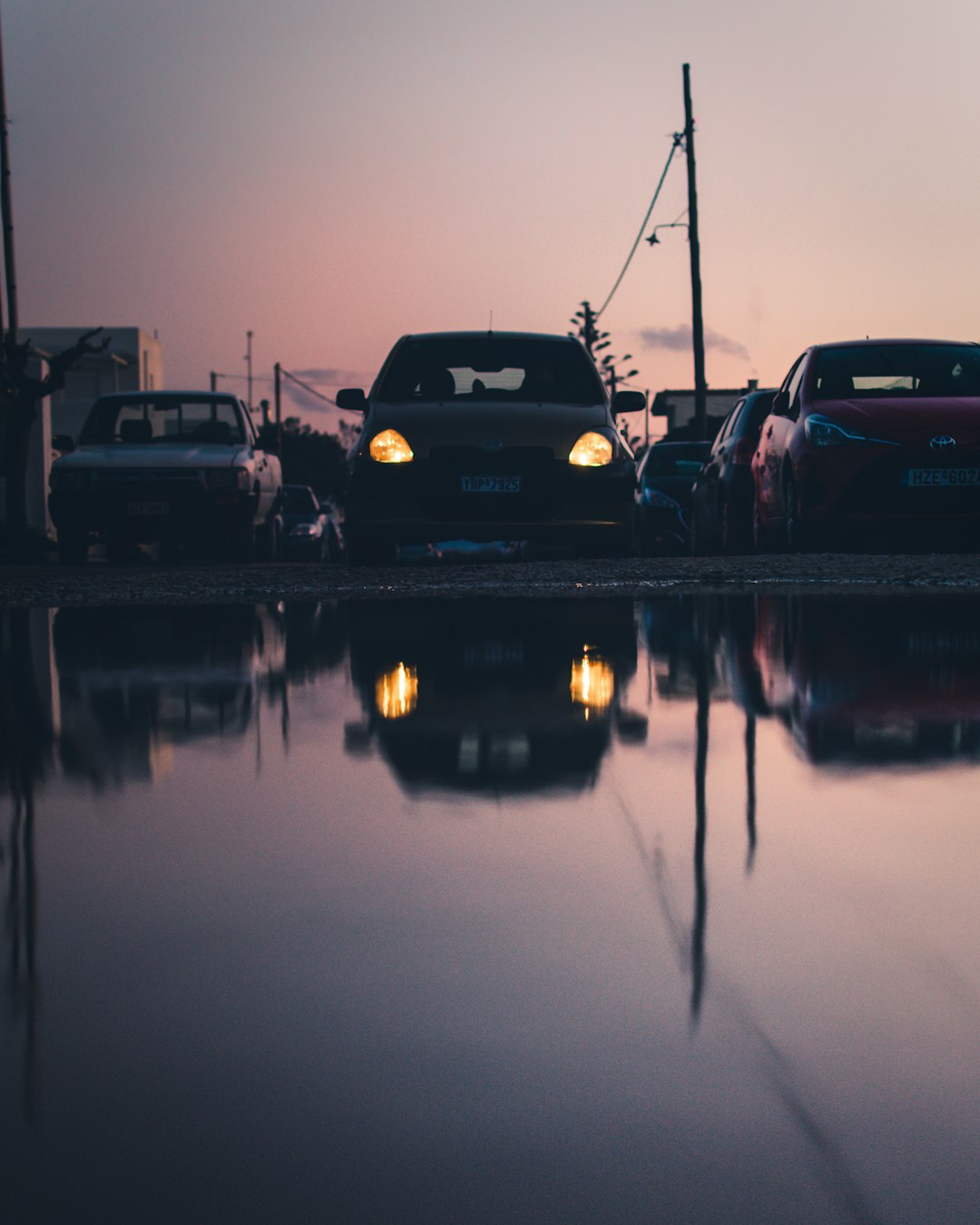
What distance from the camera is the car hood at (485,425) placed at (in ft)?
39.2

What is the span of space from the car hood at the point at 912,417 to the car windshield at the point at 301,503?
854 inches

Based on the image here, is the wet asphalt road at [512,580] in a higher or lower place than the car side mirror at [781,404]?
lower

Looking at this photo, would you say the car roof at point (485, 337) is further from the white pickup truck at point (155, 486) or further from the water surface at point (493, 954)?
the water surface at point (493, 954)

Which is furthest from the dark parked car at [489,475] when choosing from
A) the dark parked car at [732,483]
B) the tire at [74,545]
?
the tire at [74,545]

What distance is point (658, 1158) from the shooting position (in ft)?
7.39

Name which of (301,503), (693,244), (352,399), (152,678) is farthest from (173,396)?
(693,244)

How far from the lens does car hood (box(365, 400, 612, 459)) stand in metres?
12.0

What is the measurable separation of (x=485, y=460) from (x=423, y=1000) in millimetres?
9177

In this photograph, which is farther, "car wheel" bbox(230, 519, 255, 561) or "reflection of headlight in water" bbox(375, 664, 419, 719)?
"car wheel" bbox(230, 519, 255, 561)

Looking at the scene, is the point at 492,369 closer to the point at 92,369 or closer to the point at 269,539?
the point at 269,539

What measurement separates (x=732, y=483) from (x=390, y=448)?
5412 mm

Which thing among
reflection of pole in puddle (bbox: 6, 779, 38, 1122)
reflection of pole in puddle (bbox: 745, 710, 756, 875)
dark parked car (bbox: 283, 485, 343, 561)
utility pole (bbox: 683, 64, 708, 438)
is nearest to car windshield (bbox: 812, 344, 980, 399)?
reflection of pole in puddle (bbox: 745, 710, 756, 875)

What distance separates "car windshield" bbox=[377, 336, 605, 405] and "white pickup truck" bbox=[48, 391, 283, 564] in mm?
3842

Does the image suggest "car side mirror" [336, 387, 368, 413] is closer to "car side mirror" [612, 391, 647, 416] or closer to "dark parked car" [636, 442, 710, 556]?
"car side mirror" [612, 391, 647, 416]
